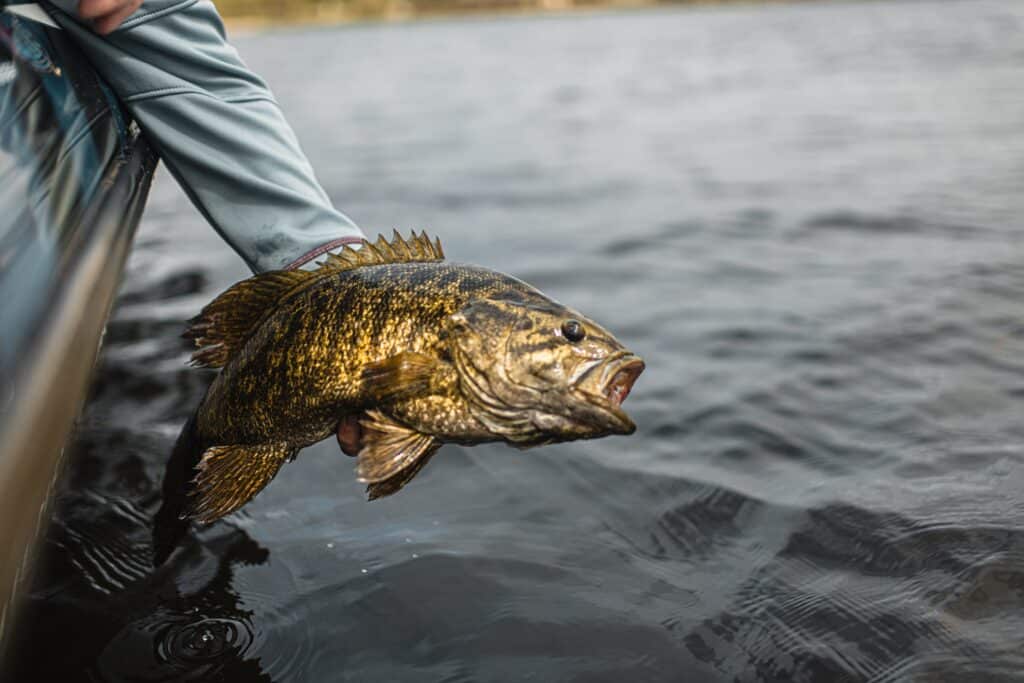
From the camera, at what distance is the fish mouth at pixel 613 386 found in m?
2.52

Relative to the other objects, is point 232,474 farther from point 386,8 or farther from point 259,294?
point 386,8

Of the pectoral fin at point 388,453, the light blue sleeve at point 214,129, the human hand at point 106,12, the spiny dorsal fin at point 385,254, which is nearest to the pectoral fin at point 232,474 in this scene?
the pectoral fin at point 388,453

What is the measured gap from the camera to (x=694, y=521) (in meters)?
5.14

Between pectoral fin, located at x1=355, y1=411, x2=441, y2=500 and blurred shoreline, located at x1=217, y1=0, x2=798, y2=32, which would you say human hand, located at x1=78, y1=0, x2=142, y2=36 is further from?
blurred shoreline, located at x1=217, y1=0, x2=798, y2=32

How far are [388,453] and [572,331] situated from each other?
59 cm

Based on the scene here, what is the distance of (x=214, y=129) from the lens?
3.70 meters

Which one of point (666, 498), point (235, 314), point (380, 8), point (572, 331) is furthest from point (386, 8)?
point (572, 331)

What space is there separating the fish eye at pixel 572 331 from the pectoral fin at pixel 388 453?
457 millimetres

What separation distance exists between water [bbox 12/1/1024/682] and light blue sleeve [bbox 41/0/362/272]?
3.41ft

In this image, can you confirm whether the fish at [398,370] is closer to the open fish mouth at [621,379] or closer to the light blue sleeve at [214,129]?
the open fish mouth at [621,379]

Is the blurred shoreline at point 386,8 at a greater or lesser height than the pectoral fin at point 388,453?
lesser

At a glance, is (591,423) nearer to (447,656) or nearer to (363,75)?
(447,656)

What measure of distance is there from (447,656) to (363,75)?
147ft

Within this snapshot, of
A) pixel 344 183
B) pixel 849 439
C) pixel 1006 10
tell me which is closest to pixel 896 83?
pixel 344 183
